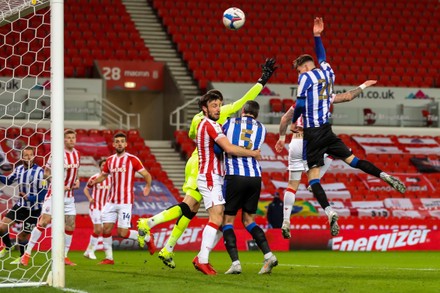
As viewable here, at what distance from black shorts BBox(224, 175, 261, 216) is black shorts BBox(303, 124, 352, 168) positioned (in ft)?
2.32

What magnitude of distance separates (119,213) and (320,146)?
402cm

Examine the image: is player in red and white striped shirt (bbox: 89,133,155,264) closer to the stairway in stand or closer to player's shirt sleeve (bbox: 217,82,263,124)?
player's shirt sleeve (bbox: 217,82,263,124)

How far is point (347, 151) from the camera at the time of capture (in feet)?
34.7

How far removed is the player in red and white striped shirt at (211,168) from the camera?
998cm

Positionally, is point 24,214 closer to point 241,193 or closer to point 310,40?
point 241,193

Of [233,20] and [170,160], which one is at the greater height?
[233,20]

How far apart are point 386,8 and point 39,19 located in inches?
891

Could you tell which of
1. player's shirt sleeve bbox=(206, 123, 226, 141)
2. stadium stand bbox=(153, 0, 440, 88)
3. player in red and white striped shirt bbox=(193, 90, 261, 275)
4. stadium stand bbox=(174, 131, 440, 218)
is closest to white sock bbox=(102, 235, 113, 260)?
player in red and white striped shirt bbox=(193, 90, 261, 275)

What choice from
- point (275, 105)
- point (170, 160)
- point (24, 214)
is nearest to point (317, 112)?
point (24, 214)

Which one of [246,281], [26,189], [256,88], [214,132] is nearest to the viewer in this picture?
[246,281]

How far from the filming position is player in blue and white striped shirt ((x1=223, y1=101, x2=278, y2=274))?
1022 centimetres

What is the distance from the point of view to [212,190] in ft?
33.0

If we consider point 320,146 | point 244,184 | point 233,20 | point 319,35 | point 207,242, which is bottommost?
point 207,242

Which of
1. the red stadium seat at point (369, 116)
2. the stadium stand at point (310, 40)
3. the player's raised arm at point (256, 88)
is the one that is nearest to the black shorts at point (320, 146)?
the player's raised arm at point (256, 88)
